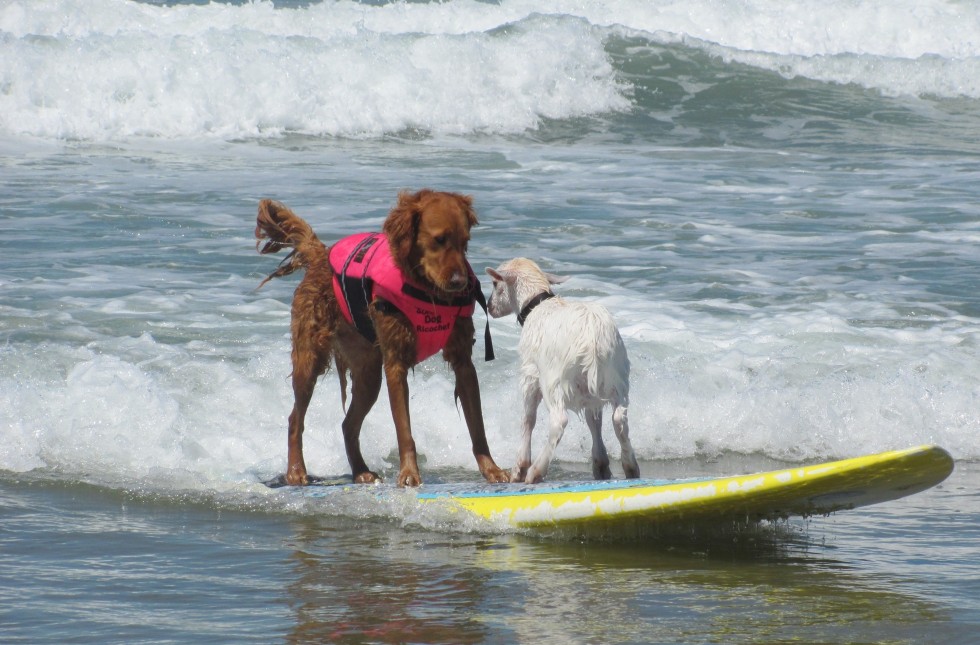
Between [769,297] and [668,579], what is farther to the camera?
[769,297]

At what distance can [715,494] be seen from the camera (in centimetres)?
501

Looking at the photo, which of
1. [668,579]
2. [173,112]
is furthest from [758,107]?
[668,579]

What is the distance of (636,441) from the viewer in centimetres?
771

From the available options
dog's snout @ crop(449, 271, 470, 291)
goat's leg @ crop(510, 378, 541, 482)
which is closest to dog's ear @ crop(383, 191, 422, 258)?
dog's snout @ crop(449, 271, 470, 291)

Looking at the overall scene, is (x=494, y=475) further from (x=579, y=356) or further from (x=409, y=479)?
(x=579, y=356)

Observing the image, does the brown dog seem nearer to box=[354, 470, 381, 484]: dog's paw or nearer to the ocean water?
box=[354, 470, 381, 484]: dog's paw

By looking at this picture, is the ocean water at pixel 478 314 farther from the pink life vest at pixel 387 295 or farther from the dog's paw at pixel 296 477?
the pink life vest at pixel 387 295

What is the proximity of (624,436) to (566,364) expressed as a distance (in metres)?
0.44

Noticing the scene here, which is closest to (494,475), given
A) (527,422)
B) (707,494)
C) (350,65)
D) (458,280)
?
(527,422)

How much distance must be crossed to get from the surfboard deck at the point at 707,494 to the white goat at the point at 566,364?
0.85ft

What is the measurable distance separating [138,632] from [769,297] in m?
7.06

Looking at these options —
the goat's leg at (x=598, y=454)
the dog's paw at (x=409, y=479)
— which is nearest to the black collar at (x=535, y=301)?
the goat's leg at (x=598, y=454)

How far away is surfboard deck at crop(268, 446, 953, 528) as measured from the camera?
15.1 feet

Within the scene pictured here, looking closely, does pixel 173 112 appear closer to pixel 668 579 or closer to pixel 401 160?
pixel 401 160
